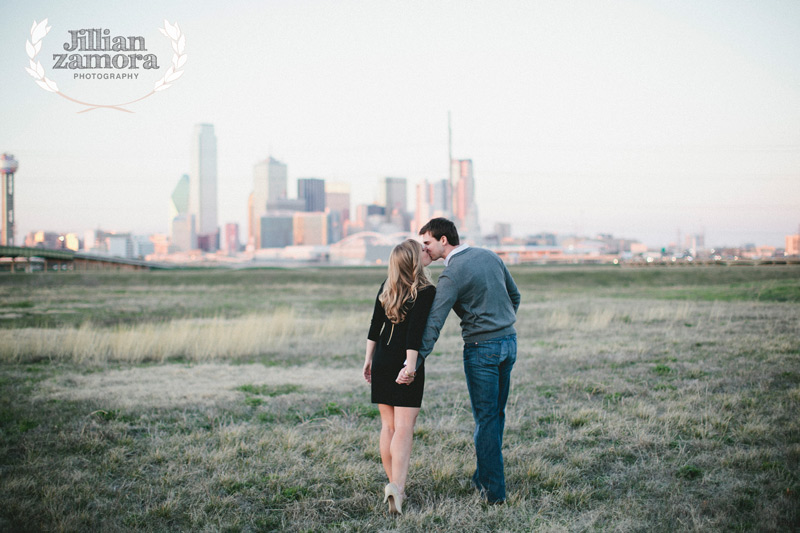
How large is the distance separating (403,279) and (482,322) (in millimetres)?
812

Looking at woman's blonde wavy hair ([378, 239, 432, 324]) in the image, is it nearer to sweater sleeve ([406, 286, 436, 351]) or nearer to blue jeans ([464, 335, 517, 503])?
sweater sleeve ([406, 286, 436, 351])

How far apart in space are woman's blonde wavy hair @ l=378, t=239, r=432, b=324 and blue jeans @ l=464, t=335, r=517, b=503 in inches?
29.4

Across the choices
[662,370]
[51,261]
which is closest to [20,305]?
[662,370]

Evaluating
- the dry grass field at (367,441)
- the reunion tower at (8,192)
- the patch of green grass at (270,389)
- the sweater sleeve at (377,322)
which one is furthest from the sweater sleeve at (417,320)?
the reunion tower at (8,192)

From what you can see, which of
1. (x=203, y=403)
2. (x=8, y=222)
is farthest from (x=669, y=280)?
(x=8, y=222)

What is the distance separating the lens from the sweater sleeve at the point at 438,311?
4352 mm

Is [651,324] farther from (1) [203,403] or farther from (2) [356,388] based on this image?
(1) [203,403]

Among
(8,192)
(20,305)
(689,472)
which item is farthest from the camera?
(8,192)

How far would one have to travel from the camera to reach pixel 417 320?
436 cm

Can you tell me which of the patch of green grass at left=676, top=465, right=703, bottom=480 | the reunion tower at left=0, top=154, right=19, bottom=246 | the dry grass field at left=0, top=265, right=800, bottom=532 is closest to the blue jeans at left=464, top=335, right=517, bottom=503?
the dry grass field at left=0, top=265, right=800, bottom=532

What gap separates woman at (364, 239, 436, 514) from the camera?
14.3ft

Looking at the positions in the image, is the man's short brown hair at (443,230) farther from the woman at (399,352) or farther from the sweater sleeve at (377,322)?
the sweater sleeve at (377,322)

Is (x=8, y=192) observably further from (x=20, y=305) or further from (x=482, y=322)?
(x=482, y=322)

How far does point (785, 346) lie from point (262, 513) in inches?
460
